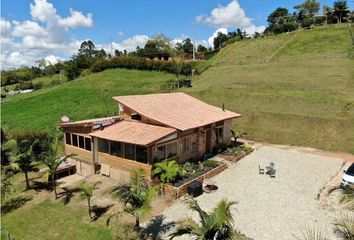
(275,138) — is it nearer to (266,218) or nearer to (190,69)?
(266,218)

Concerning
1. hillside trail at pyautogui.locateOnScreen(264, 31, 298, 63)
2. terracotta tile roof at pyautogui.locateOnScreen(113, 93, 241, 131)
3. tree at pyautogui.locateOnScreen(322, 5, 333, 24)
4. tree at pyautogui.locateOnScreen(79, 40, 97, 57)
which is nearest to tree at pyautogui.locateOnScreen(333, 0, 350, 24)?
tree at pyautogui.locateOnScreen(322, 5, 333, 24)

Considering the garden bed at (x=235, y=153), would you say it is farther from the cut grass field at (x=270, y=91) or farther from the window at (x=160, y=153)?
the window at (x=160, y=153)

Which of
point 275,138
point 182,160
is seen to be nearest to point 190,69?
point 275,138

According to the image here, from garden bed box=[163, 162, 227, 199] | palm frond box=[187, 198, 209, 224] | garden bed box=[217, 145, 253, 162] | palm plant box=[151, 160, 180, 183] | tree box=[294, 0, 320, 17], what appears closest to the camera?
palm frond box=[187, 198, 209, 224]

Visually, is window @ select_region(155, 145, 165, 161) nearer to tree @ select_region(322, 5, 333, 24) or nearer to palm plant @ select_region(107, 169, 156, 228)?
palm plant @ select_region(107, 169, 156, 228)

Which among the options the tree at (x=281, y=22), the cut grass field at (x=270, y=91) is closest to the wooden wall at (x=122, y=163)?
the cut grass field at (x=270, y=91)

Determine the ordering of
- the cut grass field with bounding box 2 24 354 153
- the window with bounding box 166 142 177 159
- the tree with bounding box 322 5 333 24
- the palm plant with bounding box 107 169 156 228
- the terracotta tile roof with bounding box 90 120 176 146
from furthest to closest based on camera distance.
A: the tree with bounding box 322 5 333 24, the cut grass field with bounding box 2 24 354 153, the window with bounding box 166 142 177 159, the terracotta tile roof with bounding box 90 120 176 146, the palm plant with bounding box 107 169 156 228
